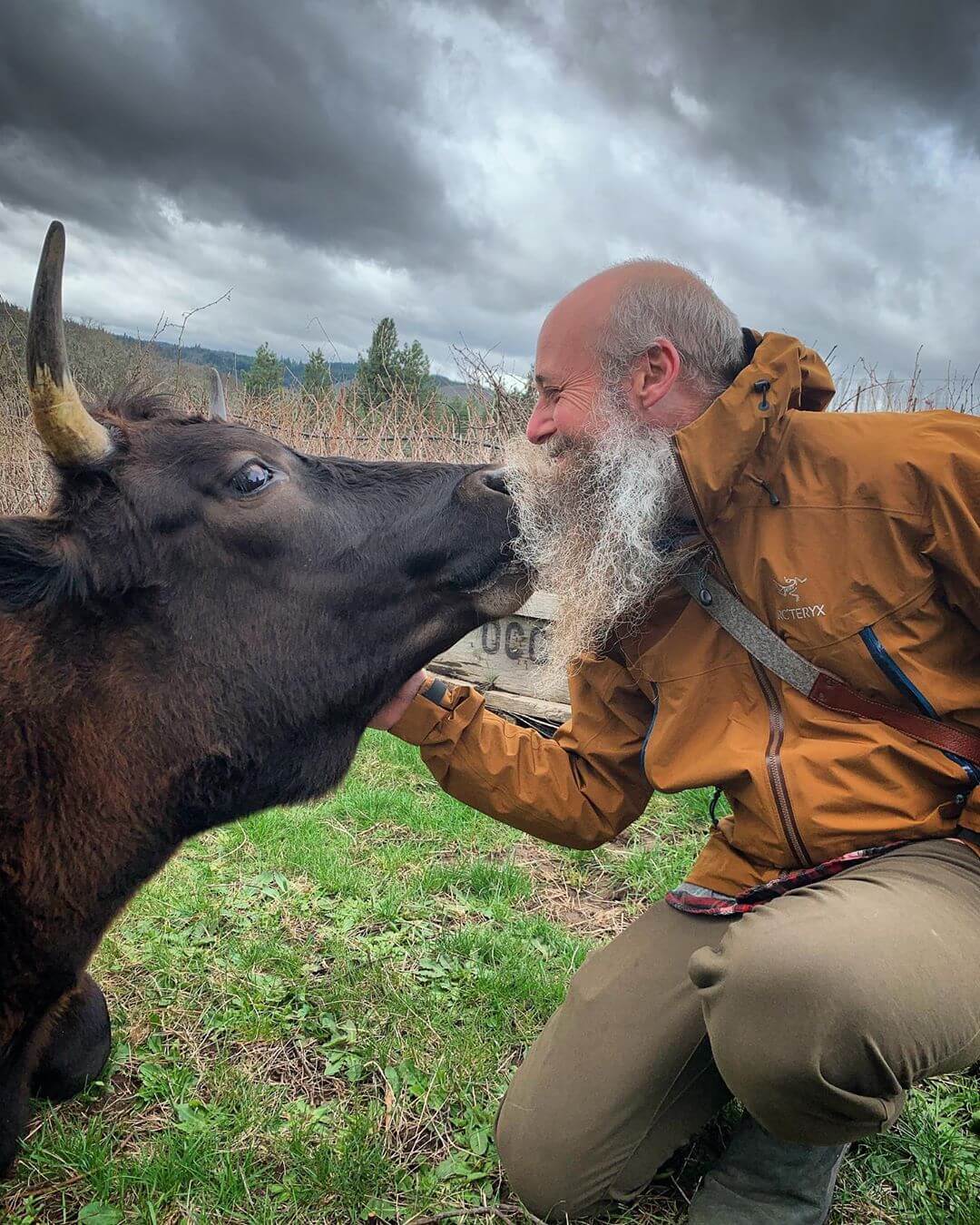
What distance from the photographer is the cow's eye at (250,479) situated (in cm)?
251

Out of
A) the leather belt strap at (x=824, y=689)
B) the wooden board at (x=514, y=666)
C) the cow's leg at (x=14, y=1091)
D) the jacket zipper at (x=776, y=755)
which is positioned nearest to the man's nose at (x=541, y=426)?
the jacket zipper at (x=776, y=755)

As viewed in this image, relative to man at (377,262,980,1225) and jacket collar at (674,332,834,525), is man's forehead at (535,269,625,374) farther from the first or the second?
jacket collar at (674,332,834,525)

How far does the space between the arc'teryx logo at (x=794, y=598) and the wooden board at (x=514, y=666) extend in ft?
12.1

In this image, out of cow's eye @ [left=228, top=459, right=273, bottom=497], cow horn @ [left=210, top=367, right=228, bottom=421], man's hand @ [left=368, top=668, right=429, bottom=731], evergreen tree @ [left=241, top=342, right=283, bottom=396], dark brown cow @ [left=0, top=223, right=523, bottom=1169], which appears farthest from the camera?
evergreen tree @ [left=241, top=342, right=283, bottom=396]

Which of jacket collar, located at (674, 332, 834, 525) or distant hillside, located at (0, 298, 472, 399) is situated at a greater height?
distant hillside, located at (0, 298, 472, 399)

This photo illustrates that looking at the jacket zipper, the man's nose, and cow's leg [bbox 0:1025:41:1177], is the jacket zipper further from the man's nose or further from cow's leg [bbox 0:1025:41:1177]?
cow's leg [bbox 0:1025:41:1177]

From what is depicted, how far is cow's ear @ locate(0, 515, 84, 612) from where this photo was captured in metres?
2.23

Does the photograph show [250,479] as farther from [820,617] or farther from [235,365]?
[235,365]

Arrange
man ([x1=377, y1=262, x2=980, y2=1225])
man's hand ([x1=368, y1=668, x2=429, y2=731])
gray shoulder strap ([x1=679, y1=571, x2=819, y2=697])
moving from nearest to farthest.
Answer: man ([x1=377, y1=262, x2=980, y2=1225]), gray shoulder strap ([x1=679, y1=571, x2=819, y2=697]), man's hand ([x1=368, y1=668, x2=429, y2=731])

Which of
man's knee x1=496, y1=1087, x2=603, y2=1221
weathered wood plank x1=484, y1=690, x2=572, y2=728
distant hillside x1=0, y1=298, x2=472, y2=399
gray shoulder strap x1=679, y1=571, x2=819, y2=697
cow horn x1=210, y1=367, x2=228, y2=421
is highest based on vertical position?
distant hillside x1=0, y1=298, x2=472, y2=399

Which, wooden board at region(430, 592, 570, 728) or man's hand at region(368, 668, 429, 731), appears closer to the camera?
man's hand at region(368, 668, 429, 731)

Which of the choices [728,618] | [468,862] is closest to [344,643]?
[728,618]

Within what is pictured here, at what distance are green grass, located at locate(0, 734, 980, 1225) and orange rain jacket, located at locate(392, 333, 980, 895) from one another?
1.11 metres

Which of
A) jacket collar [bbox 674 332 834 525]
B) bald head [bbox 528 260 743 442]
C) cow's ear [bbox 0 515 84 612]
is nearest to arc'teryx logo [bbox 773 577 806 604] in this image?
jacket collar [bbox 674 332 834 525]
